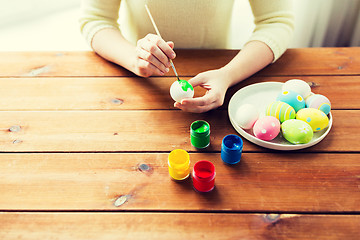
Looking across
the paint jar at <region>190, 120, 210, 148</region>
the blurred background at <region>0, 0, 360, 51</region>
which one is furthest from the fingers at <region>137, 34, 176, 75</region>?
the blurred background at <region>0, 0, 360, 51</region>

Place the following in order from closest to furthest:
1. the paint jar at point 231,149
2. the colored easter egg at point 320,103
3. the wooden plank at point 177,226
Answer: the wooden plank at point 177,226, the paint jar at point 231,149, the colored easter egg at point 320,103

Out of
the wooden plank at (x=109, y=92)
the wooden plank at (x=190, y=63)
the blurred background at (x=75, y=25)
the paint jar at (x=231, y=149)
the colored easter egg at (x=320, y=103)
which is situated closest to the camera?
the paint jar at (x=231, y=149)

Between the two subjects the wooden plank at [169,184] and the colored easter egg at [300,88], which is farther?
the colored easter egg at [300,88]

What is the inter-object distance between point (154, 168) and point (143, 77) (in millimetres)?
400

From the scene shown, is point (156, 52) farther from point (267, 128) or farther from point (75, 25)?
point (75, 25)

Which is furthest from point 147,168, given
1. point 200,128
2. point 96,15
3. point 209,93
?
point 96,15

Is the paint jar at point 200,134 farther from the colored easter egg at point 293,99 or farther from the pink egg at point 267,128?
the colored easter egg at point 293,99

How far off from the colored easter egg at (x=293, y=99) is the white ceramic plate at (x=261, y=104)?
72 mm

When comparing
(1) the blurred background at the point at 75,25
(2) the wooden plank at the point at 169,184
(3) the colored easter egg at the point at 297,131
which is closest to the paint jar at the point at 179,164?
(2) the wooden plank at the point at 169,184

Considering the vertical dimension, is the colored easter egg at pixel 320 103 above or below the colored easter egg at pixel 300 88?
below

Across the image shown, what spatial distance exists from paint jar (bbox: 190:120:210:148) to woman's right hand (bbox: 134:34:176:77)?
0.21 meters

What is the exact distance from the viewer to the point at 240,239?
58cm

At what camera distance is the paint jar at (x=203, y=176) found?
25.2 inches

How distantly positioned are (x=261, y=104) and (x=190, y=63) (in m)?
0.32
